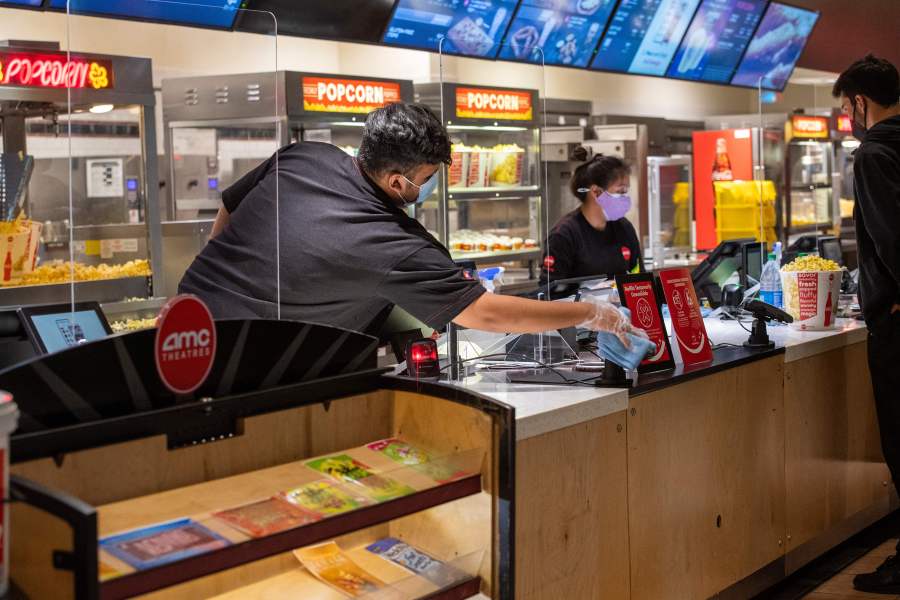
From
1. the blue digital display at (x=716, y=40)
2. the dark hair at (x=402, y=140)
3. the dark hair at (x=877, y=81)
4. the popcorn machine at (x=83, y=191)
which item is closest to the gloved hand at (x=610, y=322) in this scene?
the dark hair at (x=402, y=140)

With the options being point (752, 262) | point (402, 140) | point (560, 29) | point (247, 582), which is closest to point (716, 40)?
point (560, 29)

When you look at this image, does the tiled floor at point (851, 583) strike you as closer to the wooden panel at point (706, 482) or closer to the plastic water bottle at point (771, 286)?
the wooden panel at point (706, 482)

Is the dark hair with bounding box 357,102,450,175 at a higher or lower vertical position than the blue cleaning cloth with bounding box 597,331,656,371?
higher

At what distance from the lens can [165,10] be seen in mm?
4035

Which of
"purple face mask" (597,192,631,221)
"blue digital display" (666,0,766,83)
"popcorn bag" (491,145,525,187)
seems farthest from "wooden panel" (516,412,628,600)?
"blue digital display" (666,0,766,83)

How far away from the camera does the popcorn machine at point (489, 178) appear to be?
6.39 metres

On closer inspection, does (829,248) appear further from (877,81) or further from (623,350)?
(623,350)

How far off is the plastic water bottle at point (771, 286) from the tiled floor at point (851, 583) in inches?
41.6

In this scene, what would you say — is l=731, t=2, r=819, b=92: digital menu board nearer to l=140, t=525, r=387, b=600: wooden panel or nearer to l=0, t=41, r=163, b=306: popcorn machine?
l=0, t=41, r=163, b=306: popcorn machine

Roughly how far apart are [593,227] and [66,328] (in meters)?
3.13

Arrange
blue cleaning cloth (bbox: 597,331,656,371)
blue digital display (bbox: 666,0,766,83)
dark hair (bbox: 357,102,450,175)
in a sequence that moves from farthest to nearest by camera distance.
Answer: blue digital display (bbox: 666,0,766,83) < blue cleaning cloth (bbox: 597,331,656,371) < dark hair (bbox: 357,102,450,175)

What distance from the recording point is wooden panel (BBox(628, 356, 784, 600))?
295 cm

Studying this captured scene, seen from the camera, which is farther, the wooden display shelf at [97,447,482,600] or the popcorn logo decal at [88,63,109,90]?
the popcorn logo decal at [88,63,109,90]

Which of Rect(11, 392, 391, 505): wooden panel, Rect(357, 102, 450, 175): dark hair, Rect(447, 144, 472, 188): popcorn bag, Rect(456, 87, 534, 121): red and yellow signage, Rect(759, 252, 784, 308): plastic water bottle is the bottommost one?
Rect(11, 392, 391, 505): wooden panel
